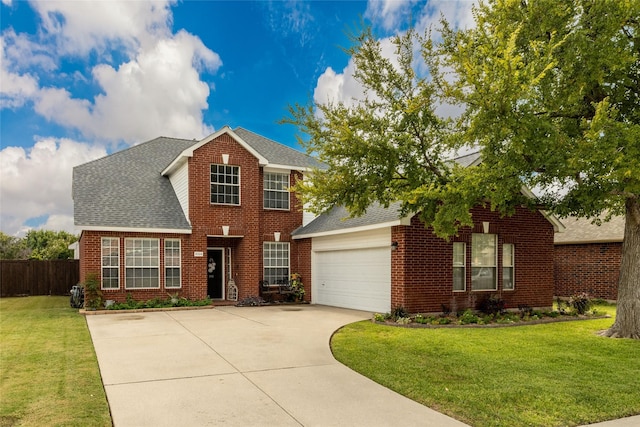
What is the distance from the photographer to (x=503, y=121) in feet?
26.0

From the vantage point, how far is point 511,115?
7832 mm

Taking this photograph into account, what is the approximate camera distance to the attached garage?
47.8 feet

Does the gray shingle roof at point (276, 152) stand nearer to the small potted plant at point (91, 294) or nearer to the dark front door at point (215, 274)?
the dark front door at point (215, 274)

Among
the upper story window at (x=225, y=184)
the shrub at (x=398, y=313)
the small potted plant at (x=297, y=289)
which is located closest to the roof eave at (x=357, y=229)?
the small potted plant at (x=297, y=289)

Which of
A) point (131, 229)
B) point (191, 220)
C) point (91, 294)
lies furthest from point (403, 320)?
point (91, 294)

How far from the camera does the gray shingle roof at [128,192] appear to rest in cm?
1657

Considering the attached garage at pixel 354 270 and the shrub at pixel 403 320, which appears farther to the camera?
the attached garage at pixel 354 270

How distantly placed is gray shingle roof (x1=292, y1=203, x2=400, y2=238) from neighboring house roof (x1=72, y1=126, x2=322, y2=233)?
2.29m

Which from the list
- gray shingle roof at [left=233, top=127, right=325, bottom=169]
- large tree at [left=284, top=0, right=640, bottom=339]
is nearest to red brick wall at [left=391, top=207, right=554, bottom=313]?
large tree at [left=284, top=0, right=640, bottom=339]

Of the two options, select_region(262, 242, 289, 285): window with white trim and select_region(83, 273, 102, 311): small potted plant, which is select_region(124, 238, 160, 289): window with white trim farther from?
select_region(262, 242, 289, 285): window with white trim

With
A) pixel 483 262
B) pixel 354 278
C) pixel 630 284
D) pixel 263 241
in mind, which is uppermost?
pixel 263 241

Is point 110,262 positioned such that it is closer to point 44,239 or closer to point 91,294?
point 91,294

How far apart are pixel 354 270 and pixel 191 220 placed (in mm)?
6572

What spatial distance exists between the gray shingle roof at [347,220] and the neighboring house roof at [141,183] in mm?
2294
